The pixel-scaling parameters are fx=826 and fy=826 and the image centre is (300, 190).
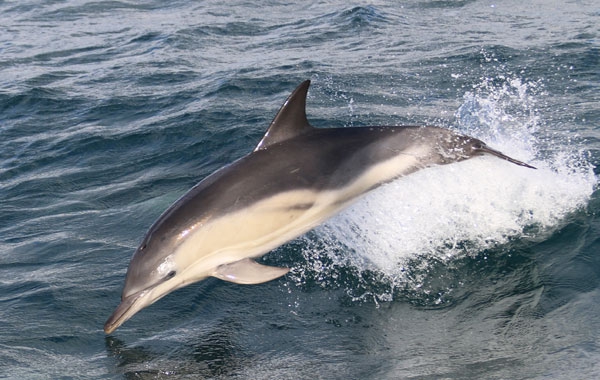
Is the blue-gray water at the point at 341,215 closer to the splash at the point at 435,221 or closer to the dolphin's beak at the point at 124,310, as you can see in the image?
the splash at the point at 435,221

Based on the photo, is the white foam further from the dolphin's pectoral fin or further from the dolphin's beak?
the dolphin's beak

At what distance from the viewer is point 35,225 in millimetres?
9320

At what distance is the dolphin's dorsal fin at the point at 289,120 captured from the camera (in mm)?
6973

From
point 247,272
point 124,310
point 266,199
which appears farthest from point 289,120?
point 124,310

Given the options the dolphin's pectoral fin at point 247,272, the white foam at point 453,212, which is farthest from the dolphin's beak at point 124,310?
the white foam at point 453,212

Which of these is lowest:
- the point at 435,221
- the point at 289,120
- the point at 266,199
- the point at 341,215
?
the point at 435,221

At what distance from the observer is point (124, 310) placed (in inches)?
244

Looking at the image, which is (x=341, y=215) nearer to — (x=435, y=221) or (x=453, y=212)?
(x=435, y=221)

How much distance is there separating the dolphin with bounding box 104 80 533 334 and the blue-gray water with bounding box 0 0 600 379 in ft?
1.26

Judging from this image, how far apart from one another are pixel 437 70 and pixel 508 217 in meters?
6.64

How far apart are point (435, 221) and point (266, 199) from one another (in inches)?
85.0

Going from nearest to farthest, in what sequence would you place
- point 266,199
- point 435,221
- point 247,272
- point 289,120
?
1. point 247,272
2. point 266,199
3. point 289,120
4. point 435,221

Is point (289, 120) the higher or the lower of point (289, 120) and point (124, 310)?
the higher

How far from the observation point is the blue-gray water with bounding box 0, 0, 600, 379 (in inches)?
243
